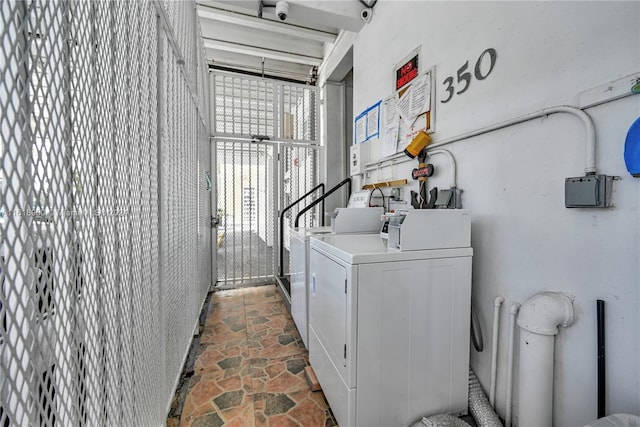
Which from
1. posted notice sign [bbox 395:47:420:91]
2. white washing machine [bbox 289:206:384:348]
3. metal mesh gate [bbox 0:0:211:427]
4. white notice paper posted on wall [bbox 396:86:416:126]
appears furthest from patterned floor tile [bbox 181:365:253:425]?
posted notice sign [bbox 395:47:420:91]

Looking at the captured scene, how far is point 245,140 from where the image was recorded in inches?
152

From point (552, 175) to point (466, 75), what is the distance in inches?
32.9

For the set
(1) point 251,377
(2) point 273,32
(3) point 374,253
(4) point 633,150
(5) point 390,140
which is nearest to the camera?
(4) point 633,150

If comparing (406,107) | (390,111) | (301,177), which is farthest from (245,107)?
(406,107)

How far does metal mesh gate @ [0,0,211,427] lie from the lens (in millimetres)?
477

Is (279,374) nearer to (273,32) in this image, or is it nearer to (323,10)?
(323,10)

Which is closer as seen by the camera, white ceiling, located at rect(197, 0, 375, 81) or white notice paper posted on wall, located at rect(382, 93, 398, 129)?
white notice paper posted on wall, located at rect(382, 93, 398, 129)

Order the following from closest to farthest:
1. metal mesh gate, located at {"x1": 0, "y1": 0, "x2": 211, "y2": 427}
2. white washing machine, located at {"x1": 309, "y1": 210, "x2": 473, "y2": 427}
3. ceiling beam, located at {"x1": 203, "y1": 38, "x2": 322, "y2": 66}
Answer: metal mesh gate, located at {"x1": 0, "y1": 0, "x2": 211, "y2": 427}
white washing machine, located at {"x1": 309, "y1": 210, "x2": 473, "y2": 427}
ceiling beam, located at {"x1": 203, "y1": 38, "x2": 322, "y2": 66}

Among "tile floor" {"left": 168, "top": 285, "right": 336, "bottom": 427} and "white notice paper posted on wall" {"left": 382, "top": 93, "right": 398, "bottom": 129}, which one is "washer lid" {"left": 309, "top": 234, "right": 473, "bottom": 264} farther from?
"white notice paper posted on wall" {"left": 382, "top": 93, "right": 398, "bottom": 129}

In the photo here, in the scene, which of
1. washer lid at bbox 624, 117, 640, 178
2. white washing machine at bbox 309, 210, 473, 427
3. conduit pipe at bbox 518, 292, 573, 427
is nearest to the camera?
washer lid at bbox 624, 117, 640, 178

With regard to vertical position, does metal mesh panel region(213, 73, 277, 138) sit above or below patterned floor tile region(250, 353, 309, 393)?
above

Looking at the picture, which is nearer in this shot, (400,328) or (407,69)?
(400,328)

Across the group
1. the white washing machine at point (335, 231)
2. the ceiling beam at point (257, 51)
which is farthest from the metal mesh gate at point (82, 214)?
the ceiling beam at point (257, 51)

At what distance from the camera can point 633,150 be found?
898mm
